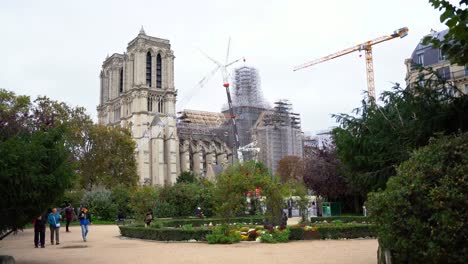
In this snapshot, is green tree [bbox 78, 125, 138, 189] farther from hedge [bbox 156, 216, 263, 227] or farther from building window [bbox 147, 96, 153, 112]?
building window [bbox 147, 96, 153, 112]

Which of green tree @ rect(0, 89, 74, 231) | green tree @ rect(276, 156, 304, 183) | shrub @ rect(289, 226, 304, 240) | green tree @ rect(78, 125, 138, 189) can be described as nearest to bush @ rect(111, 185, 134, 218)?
green tree @ rect(78, 125, 138, 189)

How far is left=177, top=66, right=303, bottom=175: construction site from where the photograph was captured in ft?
265

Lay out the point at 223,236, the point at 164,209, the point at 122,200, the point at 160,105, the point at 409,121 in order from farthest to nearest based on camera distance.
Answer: the point at 160,105 < the point at 122,200 < the point at 164,209 < the point at 223,236 < the point at 409,121

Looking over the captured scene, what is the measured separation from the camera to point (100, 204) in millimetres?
39188

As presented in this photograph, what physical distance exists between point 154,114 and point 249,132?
1952 centimetres

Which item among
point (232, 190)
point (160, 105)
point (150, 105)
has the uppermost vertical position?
point (160, 105)

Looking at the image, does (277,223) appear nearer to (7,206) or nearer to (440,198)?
(7,206)

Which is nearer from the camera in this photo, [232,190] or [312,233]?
[232,190]

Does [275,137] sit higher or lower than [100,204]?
higher

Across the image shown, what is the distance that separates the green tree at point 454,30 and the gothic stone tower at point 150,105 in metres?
78.0

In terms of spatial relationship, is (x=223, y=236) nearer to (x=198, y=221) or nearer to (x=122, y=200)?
(x=198, y=221)

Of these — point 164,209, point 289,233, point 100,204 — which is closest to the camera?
point 289,233

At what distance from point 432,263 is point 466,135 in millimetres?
2235

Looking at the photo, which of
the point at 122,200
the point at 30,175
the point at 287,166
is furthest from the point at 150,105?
the point at 30,175
